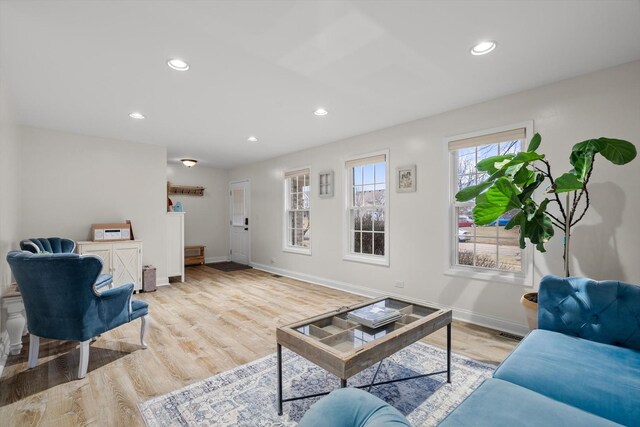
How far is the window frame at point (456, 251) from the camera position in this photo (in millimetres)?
2951

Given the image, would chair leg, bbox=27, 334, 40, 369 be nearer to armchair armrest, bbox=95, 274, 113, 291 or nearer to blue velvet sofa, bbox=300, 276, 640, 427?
armchair armrest, bbox=95, 274, 113, 291

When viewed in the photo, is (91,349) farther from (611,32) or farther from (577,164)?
(611,32)

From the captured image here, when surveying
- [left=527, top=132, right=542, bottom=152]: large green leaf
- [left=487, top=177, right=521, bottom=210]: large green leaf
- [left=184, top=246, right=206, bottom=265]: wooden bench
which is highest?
[left=527, top=132, right=542, bottom=152]: large green leaf

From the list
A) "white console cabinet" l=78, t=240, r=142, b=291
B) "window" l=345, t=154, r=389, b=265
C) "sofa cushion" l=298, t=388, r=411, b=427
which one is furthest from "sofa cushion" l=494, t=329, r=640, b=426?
"white console cabinet" l=78, t=240, r=142, b=291

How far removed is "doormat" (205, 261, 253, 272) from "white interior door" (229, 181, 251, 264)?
0.17 m

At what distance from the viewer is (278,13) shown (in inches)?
72.7

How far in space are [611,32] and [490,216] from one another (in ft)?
4.87

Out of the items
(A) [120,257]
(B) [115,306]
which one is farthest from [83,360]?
(A) [120,257]

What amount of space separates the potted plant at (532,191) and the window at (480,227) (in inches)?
→ 21.3

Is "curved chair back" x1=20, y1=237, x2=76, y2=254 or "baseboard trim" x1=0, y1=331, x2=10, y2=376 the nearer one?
"baseboard trim" x1=0, y1=331, x2=10, y2=376

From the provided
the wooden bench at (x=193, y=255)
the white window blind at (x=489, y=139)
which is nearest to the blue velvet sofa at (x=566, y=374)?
the white window blind at (x=489, y=139)

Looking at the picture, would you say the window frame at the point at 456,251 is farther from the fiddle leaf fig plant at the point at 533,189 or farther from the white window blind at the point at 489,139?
the fiddle leaf fig plant at the point at 533,189

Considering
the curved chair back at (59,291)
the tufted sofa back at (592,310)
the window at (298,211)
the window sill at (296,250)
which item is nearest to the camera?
the tufted sofa back at (592,310)

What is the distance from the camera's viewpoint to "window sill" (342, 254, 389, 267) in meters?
4.20
